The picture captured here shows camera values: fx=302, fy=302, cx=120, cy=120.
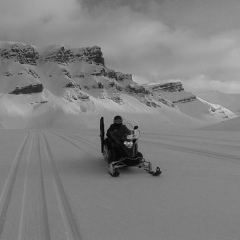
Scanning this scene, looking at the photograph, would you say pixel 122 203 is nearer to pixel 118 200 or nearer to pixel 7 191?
pixel 118 200

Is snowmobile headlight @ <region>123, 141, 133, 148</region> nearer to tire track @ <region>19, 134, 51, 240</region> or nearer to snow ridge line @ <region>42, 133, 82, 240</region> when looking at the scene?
snow ridge line @ <region>42, 133, 82, 240</region>

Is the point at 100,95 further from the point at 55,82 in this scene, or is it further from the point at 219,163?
the point at 219,163

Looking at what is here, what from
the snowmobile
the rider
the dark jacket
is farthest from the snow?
the dark jacket

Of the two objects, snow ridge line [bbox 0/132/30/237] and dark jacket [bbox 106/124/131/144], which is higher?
dark jacket [bbox 106/124/131/144]

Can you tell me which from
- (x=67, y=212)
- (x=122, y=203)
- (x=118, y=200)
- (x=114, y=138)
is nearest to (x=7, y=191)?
(x=67, y=212)

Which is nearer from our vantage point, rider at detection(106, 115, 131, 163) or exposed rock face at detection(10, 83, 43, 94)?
rider at detection(106, 115, 131, 163)

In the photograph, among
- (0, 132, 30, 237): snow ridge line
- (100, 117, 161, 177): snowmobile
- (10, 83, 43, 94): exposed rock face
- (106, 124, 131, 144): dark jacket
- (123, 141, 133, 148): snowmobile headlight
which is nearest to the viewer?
(0, 132, 30, 237): snow ridge line

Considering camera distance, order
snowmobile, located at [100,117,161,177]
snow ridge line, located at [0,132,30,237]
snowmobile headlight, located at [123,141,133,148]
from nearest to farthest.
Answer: snow ridge line, located at [0,132,30,237]
snowmobile, located at [100,117,161,177]
snowmobile headlight, located at [123,141,133,148]

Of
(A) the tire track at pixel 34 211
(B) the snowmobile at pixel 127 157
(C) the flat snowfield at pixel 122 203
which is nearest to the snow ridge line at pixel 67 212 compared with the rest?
(C) the flat snowfield at pixel 122 203

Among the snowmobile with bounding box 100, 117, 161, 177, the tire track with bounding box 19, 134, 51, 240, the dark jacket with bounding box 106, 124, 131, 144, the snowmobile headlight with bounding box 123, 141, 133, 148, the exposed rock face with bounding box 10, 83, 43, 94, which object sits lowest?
the tire track with bounding box 19, 134, 51, 240

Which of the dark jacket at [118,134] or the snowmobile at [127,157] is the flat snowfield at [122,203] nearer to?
the snowmobile at [127,157]

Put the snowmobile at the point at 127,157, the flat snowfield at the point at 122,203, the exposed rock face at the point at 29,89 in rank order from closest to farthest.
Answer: the flat snowfield at the point at 122,203, the snowmobile at the point at 127,157, the exposed rock face at the point at 29,89

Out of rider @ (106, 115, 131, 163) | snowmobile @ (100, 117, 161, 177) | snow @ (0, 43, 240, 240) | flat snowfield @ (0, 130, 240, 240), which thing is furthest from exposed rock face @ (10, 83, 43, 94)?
snowmobile @ (100, 117, 161, 177)

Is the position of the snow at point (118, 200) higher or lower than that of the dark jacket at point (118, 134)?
lower
